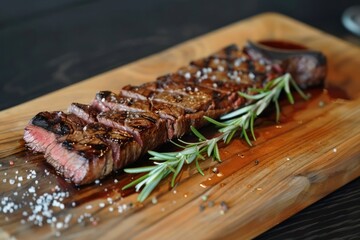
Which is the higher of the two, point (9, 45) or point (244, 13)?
point (9, 45)

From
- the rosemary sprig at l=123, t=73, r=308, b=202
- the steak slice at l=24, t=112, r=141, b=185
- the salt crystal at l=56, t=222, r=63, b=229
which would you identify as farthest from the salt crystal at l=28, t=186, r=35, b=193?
the rosemary sprig at l=123, t=73, r=308, b=202

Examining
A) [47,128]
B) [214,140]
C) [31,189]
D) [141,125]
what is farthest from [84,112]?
[214,140]

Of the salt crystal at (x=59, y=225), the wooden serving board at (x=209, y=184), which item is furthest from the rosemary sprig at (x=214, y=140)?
the salt crystal at (x=59, y=225)

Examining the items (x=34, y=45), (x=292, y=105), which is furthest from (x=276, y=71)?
(x=34, y=45)

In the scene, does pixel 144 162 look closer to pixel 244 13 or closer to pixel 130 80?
pixel 130 80

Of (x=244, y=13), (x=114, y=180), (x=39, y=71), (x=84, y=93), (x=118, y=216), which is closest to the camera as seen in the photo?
(x=118, y=216)

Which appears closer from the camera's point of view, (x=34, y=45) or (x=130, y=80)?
(x=130, y=80)

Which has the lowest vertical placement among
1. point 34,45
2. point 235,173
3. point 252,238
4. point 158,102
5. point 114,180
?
point 252,238

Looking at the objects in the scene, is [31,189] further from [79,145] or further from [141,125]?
[141,125]

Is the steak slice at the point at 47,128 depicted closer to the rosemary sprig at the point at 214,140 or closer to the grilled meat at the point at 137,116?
the grilled meat at the point at 137,116
